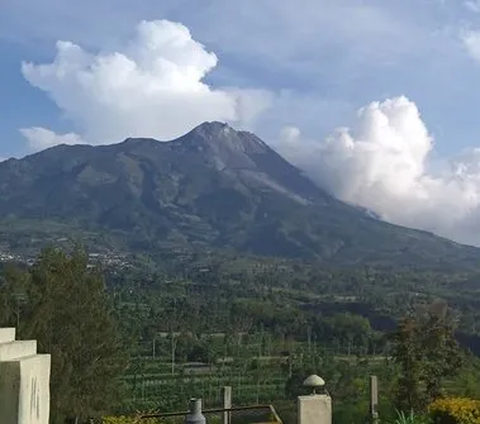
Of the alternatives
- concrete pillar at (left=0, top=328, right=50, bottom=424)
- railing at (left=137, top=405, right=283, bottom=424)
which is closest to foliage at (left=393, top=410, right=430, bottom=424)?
railing at (left=137, top=405, right=283, bottom=424)

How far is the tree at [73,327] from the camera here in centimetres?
1497

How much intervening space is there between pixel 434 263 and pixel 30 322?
179223 mm

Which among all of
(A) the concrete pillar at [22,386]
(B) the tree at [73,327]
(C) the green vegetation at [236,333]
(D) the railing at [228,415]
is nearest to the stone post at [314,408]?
(D) the railing at [228,415]

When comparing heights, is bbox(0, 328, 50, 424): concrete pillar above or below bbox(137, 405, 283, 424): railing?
above

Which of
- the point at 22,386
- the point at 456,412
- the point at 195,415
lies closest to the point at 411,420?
the point at 456,412

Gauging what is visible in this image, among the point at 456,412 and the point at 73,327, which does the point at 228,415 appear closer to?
the point at 456,412

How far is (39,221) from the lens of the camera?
19175 cm

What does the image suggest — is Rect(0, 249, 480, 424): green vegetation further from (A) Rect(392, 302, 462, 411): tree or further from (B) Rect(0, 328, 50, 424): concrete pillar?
(B) Rect(0, 328, 50, 424): concrete pillar

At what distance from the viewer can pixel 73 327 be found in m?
15.6

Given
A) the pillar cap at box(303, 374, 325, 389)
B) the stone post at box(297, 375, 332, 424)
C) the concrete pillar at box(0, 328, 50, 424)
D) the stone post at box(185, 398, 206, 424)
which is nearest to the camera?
the concrete pillar at box(0, 328, 50, 424)

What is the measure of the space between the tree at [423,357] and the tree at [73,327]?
20.5 ft

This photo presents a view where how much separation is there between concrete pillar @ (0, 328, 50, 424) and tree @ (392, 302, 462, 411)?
8.29m

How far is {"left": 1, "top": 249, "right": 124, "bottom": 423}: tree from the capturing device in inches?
589

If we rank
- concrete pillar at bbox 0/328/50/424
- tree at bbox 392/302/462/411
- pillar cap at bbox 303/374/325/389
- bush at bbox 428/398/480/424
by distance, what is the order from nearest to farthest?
concrete pillar at bbox 0/328/50/424 → pillar cap at bbox 303/374/325/389 → bush at bbox 428/398/480/424 → tree at bbox 392/302/462/411
